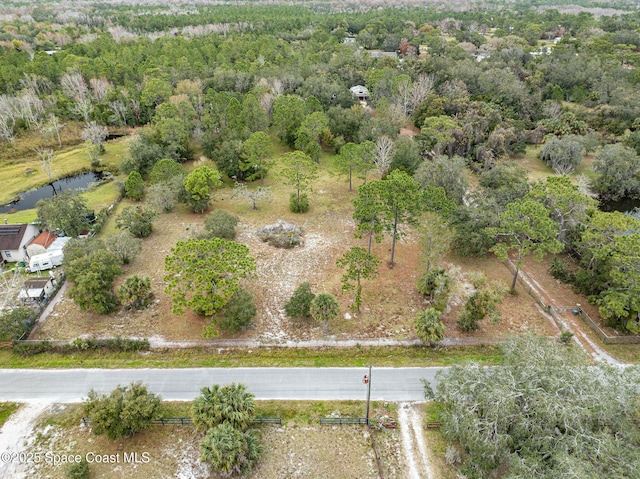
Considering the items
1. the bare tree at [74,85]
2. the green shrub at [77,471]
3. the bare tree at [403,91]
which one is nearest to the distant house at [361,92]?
the bare tree at [403,91]

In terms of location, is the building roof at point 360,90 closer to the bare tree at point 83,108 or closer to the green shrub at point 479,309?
the bare tree at point 83,108

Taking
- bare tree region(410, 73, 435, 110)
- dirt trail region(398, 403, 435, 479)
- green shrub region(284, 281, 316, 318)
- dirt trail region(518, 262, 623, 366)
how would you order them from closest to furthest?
dirt trail region(398, 403, 435, 479) → dirt trail region(518, 262, 623, 366) → green shrub region(284, 281, 316, 318) → bare tree region(410, 73, 435, 110)

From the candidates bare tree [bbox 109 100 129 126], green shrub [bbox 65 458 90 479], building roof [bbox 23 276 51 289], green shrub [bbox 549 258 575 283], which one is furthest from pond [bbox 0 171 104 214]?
green shrub [bbox 549 258 575 283]

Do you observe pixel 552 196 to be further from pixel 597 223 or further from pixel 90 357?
pixel 90 357

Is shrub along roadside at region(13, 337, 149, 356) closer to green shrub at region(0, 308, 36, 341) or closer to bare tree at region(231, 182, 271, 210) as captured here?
green shrub at region(0, 308, 36, 341)

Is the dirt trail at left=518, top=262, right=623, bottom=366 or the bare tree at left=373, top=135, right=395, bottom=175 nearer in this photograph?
the dirt trail at left=518, top=262, right=623, bottom=366

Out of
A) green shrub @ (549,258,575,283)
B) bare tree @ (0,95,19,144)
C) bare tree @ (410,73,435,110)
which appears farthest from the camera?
bare tree @ (410,73,435,110)

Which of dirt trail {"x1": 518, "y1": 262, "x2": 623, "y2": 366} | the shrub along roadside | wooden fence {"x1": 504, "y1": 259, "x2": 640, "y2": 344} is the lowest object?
dirt trail {"x1": 518, "y1": 262, "x2": 623, "y2": 366}
